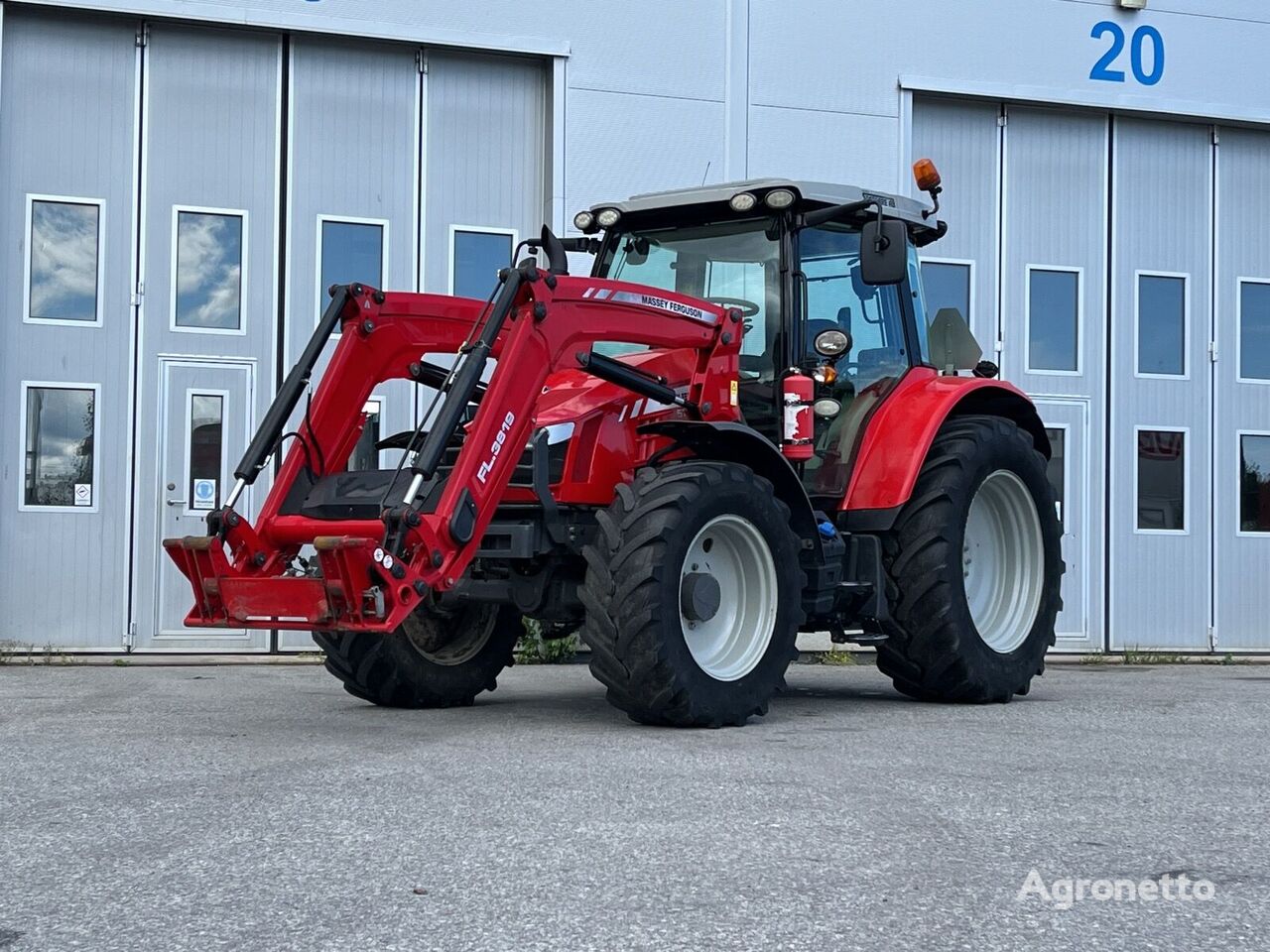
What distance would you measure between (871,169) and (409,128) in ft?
13.5

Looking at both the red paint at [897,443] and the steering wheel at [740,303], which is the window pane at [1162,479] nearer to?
the red paint at [897,443]

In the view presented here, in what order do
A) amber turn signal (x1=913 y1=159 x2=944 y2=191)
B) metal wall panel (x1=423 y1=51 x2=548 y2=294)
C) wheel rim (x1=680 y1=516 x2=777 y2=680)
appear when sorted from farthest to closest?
metal wall panel (x1=423 y1=51 x2=548 y2=294) < amber turn signal (x1=913 y1=159 x2=944 y2=191) < wheel rim (x1=680 y1=516 x2=777 y2=680)

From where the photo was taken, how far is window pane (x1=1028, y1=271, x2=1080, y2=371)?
601 inches

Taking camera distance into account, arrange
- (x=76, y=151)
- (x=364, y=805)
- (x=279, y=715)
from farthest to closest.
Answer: (x=76, y=151) < (x=279, y=715) < (x=364, y=805)

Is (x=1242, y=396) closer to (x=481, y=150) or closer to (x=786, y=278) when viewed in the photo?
(x=481, y=150)

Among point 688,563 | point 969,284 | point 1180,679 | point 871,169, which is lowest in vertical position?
point 1180,679

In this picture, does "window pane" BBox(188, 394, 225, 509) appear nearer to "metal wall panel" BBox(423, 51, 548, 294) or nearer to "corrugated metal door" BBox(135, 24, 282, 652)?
"corrugated metal door" BBox(135, 24, 282, 652)

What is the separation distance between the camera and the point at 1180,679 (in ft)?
37.9

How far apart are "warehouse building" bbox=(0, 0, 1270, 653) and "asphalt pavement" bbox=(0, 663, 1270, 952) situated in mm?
5288

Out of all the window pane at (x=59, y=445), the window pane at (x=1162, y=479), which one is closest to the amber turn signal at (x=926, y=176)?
the window pane at (x=59, y=445)

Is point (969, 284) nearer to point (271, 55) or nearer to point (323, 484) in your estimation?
point (271, 55)

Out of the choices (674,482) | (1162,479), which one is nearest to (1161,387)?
(1162,479)

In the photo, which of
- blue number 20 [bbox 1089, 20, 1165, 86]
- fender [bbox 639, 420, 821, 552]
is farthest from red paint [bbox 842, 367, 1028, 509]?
blue number 20 [bbox 1089, 20, 1165, 86]

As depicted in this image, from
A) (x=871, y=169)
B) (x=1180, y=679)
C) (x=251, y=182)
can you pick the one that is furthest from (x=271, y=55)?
(x=1180, y=679)
